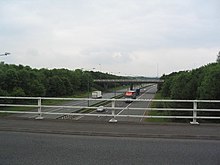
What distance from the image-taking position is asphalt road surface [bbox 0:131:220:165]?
662 cm

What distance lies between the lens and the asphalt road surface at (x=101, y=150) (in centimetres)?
662

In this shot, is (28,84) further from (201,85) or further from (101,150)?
(101,150)

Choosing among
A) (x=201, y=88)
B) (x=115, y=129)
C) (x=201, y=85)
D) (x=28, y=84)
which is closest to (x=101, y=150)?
(x=115, y=129)

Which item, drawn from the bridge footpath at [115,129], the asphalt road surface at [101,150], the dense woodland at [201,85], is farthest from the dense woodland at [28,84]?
the asphalt road surface at [101,150]

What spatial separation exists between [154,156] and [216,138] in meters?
3.15

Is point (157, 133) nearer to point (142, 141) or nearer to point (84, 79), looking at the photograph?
point (142, 141)

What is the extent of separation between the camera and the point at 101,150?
25.0 feet

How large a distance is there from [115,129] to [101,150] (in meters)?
2.92

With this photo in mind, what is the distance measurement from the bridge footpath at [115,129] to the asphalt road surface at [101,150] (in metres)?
0.46

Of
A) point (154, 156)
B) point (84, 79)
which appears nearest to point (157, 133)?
point (154, 156)

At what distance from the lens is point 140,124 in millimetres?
11594

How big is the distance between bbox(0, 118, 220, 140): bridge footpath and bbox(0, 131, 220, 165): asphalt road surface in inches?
18.2

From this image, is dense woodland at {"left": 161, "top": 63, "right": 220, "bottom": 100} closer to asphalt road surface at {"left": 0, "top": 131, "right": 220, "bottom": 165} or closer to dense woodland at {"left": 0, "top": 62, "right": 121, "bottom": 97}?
asphalt road surface at {"left": 0, "top": 131, "right": 220, "bottom": 165}

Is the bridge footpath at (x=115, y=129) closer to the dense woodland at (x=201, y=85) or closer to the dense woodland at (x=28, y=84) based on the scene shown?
the dense woodland at (x=201, y=85)
